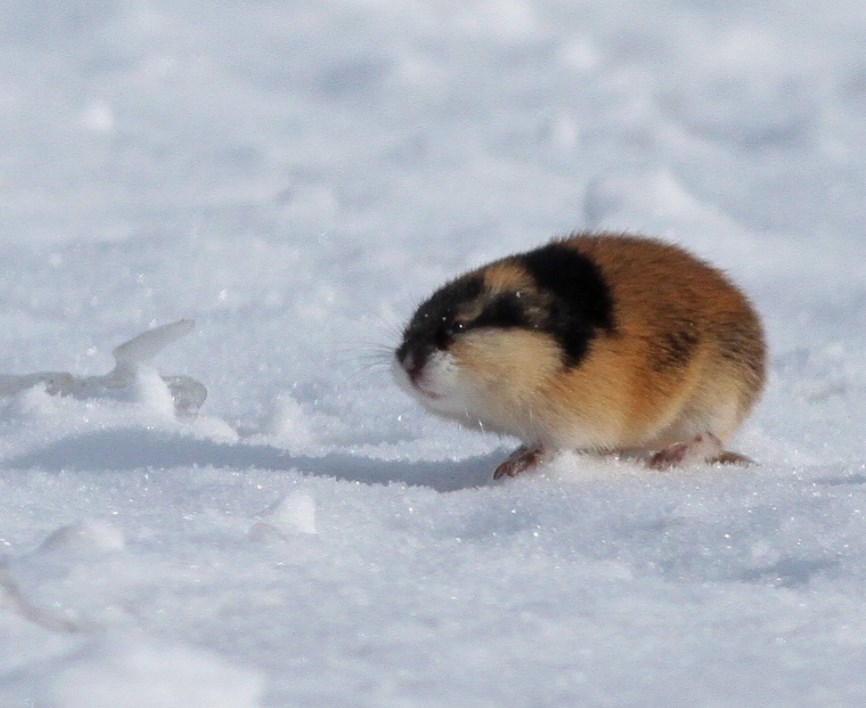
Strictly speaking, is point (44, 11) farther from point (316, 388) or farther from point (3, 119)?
point (316, 388)

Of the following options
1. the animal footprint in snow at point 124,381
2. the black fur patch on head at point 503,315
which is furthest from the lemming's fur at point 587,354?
the animal footprint in snow at point 124,381

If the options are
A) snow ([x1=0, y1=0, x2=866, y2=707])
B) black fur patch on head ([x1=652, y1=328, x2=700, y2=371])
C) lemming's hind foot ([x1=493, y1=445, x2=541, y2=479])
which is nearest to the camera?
snow ([x1=0, y1=0, x2=866, y2=707])

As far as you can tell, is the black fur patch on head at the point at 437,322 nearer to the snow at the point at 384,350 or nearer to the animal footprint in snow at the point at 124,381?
the snow at the point at 384,350

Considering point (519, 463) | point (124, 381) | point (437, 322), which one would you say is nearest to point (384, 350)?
point (124, 381)

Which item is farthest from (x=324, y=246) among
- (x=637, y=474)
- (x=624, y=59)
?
(x=637, y=474)

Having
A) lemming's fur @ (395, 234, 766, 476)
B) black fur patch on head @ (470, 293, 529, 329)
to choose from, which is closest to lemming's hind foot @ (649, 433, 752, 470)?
lemming's fur @ (395, 234, 766, 476)

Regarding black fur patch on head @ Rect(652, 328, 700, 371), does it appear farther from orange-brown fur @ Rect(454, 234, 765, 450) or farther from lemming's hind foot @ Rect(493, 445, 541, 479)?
lemming's hind foot @ Rect(493, 445, 541, 479)

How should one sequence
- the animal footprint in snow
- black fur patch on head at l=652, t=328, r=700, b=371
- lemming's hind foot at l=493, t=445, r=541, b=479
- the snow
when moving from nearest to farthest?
the snow, lemming's hind foot at l=493, t=445, r=541, b=479, black fur patch on head at l=652, t=328, r=700, b=371, the animal footprint in snow
